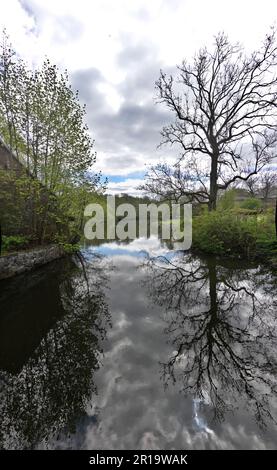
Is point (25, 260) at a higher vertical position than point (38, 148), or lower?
lower

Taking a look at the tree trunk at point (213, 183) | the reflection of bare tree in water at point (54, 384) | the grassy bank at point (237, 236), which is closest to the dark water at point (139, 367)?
the reflection of bare tree in water at point (54, 384)

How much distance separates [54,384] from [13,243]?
6.53 meters

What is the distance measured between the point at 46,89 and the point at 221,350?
10.5 m

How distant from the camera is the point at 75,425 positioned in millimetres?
2205

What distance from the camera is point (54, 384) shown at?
9.11 ft

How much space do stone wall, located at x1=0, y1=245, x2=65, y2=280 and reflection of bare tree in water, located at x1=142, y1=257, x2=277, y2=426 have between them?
467 cm

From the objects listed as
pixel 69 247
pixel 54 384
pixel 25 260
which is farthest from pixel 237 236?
pixel 54 384

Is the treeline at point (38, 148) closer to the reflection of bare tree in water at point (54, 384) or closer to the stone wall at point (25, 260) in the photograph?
the stone wall at point (25, 260)

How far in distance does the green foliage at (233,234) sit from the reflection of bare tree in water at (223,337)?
288cm

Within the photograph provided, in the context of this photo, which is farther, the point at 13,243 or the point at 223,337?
the point at 13,243

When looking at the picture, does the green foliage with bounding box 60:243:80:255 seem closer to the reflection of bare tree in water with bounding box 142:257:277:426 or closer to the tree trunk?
the reflection of bare tree in water with bounding box 142:257:277:426

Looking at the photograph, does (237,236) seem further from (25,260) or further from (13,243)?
(13,243)

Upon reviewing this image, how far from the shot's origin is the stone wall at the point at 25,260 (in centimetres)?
689
